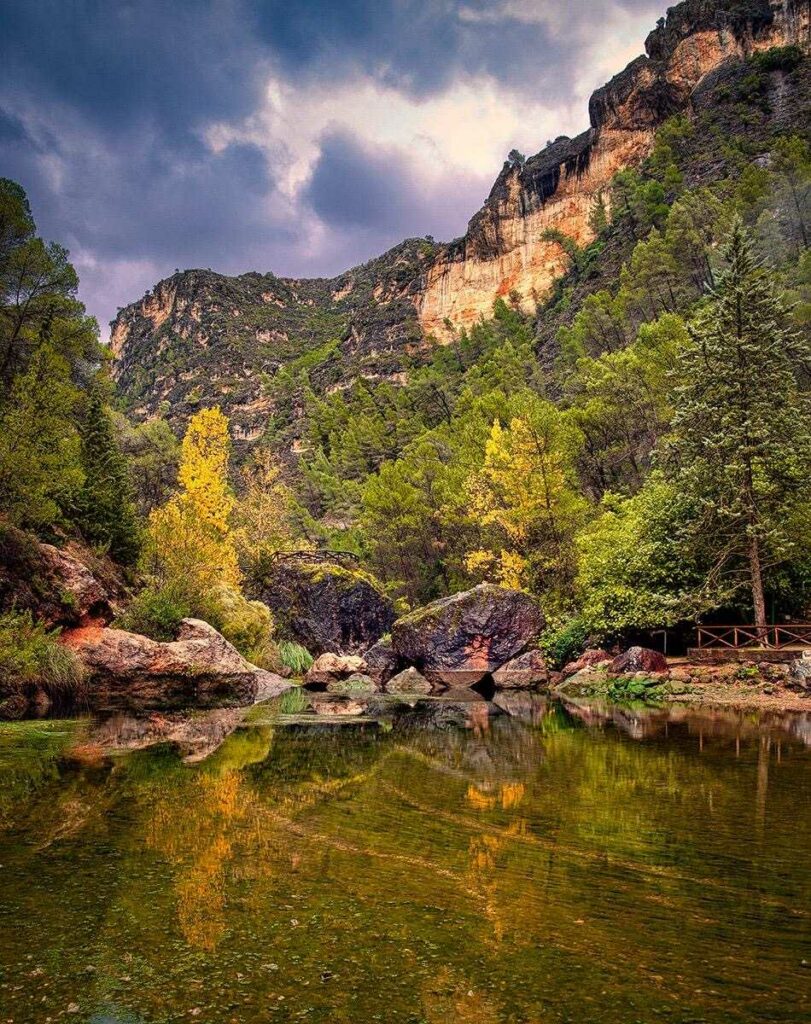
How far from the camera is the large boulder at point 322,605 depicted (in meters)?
38.3

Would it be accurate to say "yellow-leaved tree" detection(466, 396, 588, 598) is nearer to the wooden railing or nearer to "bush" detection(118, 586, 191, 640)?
the wooden railing

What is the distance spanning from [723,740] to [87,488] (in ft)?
70.6

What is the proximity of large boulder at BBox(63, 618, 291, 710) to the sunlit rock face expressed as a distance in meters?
103

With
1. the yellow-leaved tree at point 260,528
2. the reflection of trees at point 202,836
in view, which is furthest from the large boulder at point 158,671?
the yellow-leaved tree at point 260,528

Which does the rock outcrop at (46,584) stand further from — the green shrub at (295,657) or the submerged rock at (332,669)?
the green shrub at (295,657)

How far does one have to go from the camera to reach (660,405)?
38625 mm

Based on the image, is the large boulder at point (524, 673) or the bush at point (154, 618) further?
the large boulder at point (524, 673)

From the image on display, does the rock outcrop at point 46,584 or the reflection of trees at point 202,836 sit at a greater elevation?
the rock outcrop at point 46,584

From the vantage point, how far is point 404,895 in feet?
14.8

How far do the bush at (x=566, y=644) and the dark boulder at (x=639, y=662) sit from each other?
4825 millimetres

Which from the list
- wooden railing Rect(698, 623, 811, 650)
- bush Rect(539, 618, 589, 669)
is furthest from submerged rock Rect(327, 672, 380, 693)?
wooden railing Rect(698, 623, 811, 650)

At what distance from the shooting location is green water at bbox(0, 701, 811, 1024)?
3164mm

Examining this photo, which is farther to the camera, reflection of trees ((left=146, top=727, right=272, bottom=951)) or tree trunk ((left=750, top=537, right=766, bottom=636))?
tree trunk ((left=750, top=537, right=766, bottom=636))

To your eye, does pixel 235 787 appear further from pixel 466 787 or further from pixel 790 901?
pixel 790 901
